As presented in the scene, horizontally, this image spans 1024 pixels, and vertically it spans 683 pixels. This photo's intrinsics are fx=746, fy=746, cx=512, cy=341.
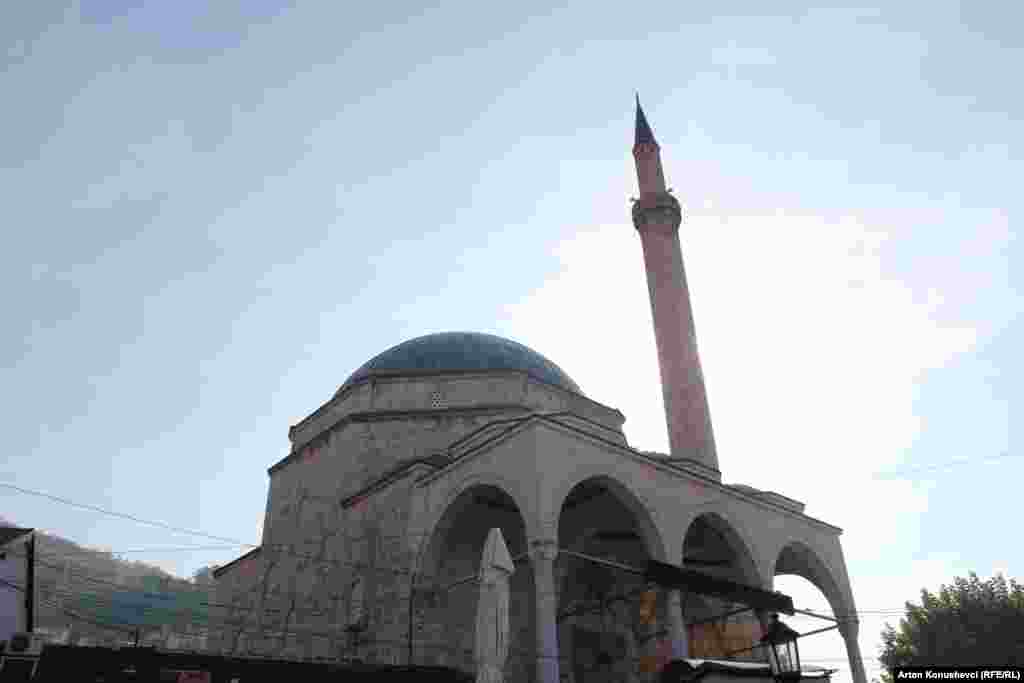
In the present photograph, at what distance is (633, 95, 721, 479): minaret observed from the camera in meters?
18.8

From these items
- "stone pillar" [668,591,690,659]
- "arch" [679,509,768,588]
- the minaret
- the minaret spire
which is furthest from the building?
the minaret spire

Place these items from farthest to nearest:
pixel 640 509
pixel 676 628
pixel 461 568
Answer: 1. pixel 461 568
2. pixel 640 509
3. pixel 676 628

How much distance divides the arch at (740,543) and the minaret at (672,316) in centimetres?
187

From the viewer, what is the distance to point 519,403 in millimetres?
17797

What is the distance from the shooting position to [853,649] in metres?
15.4

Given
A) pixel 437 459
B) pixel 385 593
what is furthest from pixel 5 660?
pixel 437 459

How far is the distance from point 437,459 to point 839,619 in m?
9.25

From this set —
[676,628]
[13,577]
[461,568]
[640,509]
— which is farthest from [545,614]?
[13,577]

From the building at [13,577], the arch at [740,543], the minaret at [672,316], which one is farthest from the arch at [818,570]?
the building at [13,577]

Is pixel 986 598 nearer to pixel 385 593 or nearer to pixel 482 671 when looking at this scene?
pixel 385 593

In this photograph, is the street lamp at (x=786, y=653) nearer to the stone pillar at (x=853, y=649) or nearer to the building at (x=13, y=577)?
the stone pillar at (x=853, y=649)

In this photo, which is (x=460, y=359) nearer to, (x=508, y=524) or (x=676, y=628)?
(x=508, y=524)

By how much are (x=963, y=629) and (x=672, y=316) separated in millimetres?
10813

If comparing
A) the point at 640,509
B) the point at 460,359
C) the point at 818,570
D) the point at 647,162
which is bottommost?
the point at 818,570
